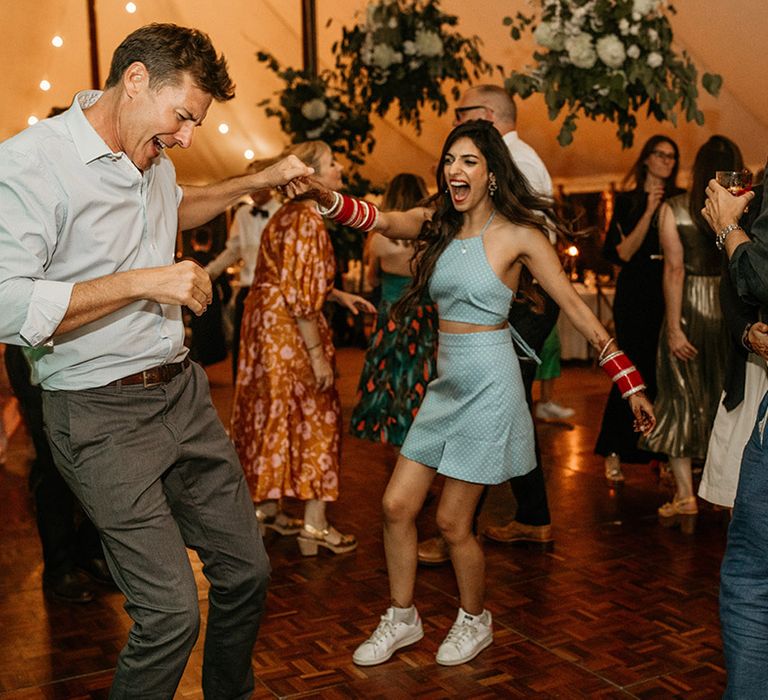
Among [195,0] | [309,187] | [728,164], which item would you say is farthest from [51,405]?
[195,0]

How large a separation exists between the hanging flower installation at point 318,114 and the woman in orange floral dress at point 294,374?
1.59 metres

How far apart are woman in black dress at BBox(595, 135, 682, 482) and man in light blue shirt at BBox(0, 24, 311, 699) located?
290cm

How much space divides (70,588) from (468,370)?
5.37 feet

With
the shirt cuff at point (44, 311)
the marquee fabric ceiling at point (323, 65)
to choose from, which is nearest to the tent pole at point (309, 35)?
the marquee fabric ceiling at point (323, 65)

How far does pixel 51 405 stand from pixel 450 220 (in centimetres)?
138

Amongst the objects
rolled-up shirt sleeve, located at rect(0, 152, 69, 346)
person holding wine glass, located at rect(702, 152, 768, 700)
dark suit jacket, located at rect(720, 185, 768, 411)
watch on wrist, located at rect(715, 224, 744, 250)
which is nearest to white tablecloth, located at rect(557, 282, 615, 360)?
dark suit jacket, located at rect(720, 185, 768, 411)

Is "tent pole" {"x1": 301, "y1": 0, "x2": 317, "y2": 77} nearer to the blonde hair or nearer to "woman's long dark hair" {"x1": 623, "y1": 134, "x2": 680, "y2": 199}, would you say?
"woman's long dark hair" {"x1": 623, "y1": 134, "x2": 680, "y2": 199}

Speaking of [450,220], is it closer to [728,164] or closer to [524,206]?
[524,206]

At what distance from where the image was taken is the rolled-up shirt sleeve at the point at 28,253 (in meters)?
1.81

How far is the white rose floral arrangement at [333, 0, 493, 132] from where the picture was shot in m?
5.28

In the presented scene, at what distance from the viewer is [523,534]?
13.2 ft

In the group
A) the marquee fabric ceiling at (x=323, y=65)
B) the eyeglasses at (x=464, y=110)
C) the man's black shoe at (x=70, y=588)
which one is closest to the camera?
the man's black shoe at (x=70, y=588)

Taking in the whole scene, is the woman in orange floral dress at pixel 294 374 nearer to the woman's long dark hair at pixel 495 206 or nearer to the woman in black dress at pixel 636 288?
the woman's long dark hair at pixel 495 206

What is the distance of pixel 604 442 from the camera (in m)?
4.93
